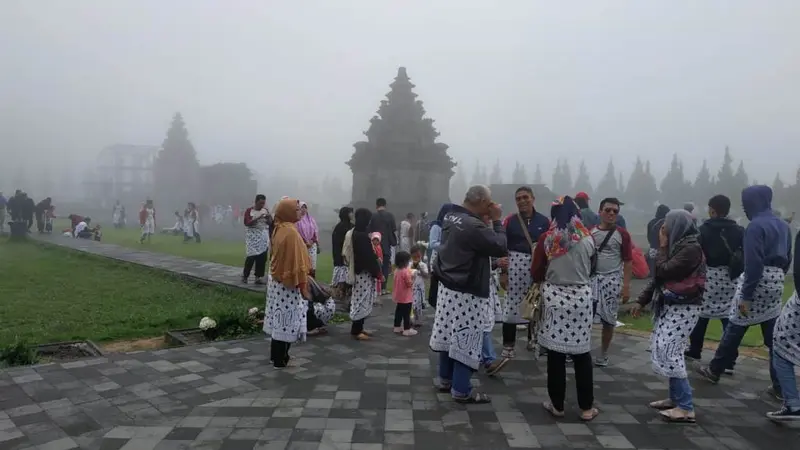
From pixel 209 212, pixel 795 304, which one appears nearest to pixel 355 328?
pixel 795 304

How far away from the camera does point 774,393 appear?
18.0 feet

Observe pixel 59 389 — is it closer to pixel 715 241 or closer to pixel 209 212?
pixel 715 241

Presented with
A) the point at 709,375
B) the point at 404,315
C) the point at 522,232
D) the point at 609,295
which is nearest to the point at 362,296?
the point at 404,315

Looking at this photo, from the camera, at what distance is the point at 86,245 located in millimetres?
19344

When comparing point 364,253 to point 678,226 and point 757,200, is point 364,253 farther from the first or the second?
point 757,200

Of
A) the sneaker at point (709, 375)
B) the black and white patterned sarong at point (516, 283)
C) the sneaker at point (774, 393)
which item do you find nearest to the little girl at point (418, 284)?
the black and white patterned sarong at point (516, 283)

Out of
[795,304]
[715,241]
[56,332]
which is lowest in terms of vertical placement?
[56,332]

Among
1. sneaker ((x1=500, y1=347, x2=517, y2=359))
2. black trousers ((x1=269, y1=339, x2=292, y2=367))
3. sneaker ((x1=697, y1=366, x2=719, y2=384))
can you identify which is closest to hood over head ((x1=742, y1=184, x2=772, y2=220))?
sneaker ((x1=697, y1=366, x2=719, y2=384))

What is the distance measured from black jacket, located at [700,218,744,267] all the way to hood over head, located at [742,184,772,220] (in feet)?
2.01

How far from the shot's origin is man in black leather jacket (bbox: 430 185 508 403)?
499 cm

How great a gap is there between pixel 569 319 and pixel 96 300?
9.20 meters

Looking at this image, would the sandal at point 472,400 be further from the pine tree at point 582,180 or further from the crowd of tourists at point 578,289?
the pine tree at point 582,180

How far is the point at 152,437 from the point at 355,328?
3650mm

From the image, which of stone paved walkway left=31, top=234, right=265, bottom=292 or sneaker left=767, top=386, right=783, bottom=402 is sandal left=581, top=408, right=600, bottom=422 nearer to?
sneaker left=767, top=386, right=783, bottom=402
